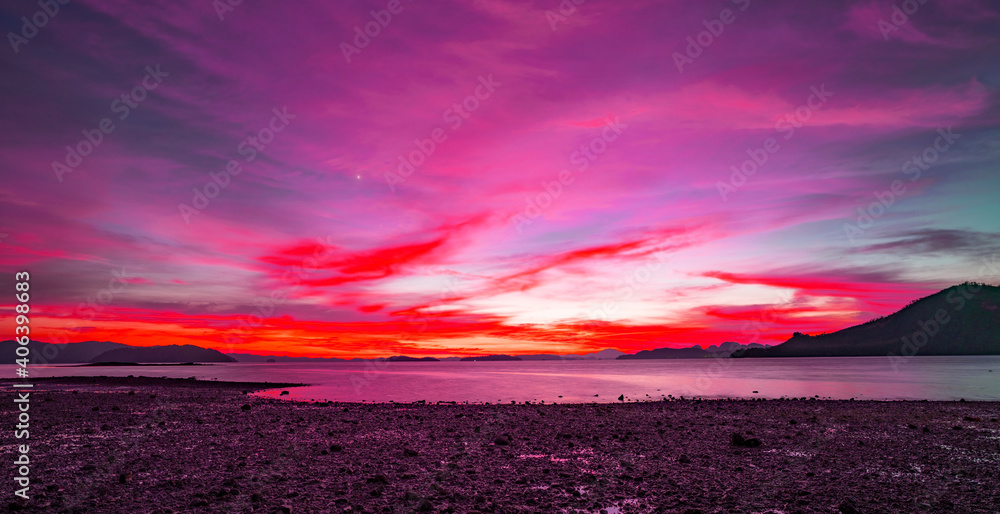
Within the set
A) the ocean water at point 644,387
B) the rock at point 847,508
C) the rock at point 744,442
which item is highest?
the rock at point 847,508

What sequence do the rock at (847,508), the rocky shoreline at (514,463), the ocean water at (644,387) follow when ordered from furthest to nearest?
the ocean water at (644,387) < the rocky shoreline at (514,463) < the rock at (847,508)

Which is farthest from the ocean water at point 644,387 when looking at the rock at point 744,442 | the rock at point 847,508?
the rock at point 847,508

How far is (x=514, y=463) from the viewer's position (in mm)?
15562

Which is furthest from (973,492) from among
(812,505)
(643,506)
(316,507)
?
(316,507)

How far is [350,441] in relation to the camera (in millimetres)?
19453

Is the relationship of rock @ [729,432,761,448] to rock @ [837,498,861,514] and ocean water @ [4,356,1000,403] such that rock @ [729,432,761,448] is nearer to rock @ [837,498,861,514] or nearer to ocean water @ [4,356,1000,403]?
rock @ [837,498,861,514]

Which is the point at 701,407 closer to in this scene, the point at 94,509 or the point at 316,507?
the point at 316,507

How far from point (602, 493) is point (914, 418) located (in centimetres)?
2370

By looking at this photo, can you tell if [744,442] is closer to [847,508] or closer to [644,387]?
[847,508]

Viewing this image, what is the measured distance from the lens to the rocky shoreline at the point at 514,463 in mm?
11500

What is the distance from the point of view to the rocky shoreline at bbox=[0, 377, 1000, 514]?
11.5 m

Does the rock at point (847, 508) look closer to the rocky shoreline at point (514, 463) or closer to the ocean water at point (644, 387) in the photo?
the rocky shoreline at point (514, 463)

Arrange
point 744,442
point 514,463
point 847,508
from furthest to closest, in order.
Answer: point 744,442 < point 514,463 < point 847,508

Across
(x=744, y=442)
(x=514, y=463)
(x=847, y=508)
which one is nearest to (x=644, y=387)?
(x=744, y=442)
